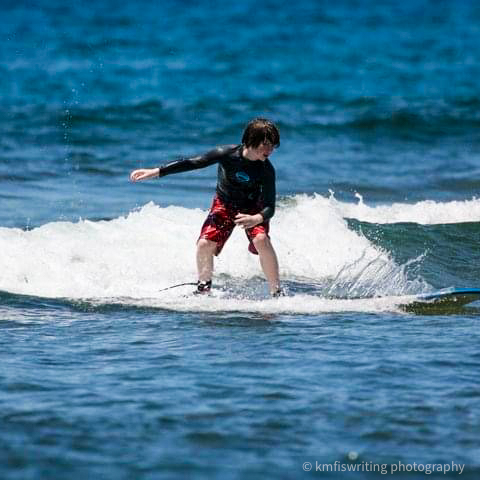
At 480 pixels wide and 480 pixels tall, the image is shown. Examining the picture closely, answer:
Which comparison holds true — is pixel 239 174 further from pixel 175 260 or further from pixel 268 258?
pixel 175 260

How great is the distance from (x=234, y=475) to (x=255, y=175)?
14.3 ft

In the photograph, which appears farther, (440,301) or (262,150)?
(440,301)

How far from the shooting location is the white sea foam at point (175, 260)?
33.5 ft

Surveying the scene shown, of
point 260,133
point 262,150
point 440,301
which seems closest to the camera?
point 260,133

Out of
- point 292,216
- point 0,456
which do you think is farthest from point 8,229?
point 0,456

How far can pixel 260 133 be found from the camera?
9.40 meters

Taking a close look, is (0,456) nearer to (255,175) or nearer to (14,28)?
(255,175)

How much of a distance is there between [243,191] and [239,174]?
6.5 inches

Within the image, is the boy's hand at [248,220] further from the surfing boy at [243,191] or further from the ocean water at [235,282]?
the ocean water at [235,282]

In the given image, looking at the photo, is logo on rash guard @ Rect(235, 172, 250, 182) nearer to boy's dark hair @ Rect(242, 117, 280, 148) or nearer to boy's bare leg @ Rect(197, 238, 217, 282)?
boy's dark hair @ Rect(242, 117, 280, 148)

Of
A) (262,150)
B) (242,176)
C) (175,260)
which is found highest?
(262,150)

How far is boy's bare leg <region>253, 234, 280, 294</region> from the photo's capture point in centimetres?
970

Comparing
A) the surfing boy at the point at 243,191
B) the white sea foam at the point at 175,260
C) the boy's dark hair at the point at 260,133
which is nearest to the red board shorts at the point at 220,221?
the surfing boy at the point at 243,191

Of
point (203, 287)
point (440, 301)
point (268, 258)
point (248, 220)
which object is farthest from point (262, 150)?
point (440, 301)
